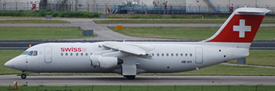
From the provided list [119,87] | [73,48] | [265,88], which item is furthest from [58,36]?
[265,88]

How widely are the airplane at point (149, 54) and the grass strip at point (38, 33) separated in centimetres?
3291

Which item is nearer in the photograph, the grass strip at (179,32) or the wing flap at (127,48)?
the wing flap at (127,48)

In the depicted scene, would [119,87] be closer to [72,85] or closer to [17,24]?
[72,85]

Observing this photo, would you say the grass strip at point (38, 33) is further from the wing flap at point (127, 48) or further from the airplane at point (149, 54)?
the wing flap at point (127, 48)

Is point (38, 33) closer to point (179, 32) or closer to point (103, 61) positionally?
point (179, 32)

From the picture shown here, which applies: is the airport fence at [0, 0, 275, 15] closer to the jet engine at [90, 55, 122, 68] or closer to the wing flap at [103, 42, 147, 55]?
the wing flap at [103, 42, 147, 55]

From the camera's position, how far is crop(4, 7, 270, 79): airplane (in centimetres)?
2997

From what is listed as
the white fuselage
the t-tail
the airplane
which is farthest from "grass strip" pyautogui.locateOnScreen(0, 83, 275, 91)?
the t-tail

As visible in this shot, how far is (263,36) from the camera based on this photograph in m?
68.7

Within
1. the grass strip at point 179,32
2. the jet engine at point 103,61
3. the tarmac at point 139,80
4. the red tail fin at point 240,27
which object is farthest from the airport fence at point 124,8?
the jet engine at point 103,61

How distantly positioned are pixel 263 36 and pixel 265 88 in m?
45.0

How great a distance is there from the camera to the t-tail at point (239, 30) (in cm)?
3031

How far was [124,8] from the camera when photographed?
112 metres

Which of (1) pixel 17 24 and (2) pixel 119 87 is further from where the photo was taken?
(1) pixel 17 24
